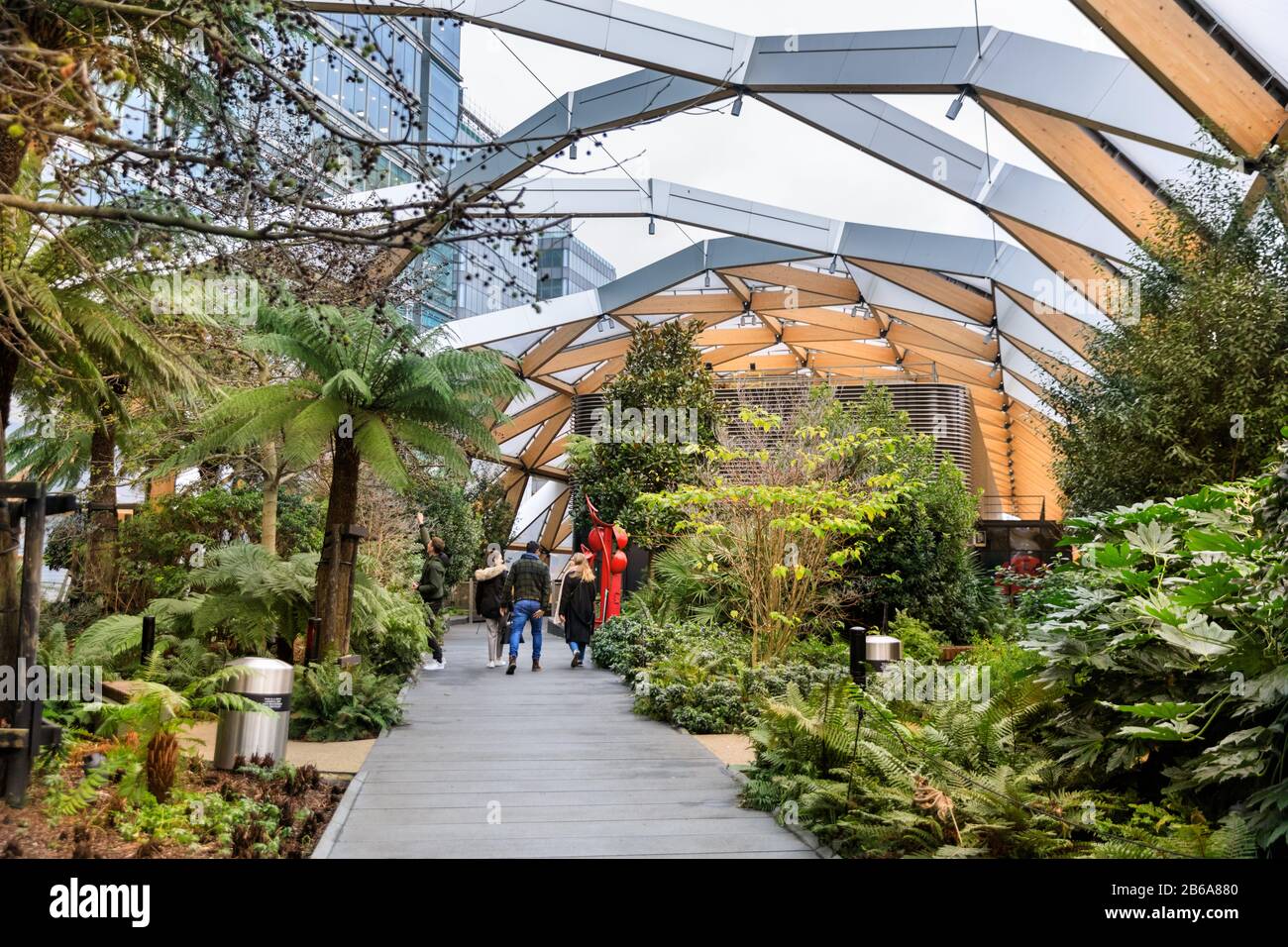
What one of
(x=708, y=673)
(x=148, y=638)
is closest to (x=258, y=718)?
(x=148, y=638)

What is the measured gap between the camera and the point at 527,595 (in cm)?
1294

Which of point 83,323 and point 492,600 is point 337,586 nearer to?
point 83,323

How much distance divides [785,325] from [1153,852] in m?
23.8

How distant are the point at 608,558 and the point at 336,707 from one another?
7.35 m

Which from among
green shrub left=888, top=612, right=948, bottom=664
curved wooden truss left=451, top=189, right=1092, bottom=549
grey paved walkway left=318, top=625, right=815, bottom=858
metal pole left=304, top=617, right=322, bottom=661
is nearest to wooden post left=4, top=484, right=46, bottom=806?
grey paved walkway left=318, top=625, right=815, bottom=858

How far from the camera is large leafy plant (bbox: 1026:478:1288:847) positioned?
14.4 ft

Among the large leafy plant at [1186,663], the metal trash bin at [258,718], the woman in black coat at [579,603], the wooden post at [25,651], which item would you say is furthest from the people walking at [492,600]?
the large leafy plant at [1186,663]

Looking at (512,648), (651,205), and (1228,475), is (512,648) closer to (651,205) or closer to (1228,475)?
(1228,475)

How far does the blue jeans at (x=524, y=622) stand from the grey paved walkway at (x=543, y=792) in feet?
8.76

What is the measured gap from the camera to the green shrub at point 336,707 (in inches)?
316

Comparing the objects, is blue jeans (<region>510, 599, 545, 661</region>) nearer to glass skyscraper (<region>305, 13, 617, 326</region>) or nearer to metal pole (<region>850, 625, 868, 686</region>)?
glass skyscraper (<region>305, 13, 617, 326</region>)

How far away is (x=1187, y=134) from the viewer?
10.2 m

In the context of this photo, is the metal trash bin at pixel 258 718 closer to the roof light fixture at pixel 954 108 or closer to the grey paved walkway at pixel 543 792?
the grey paved walkway at pixel 543 792

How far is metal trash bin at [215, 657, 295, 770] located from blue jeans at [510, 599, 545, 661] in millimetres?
5976
